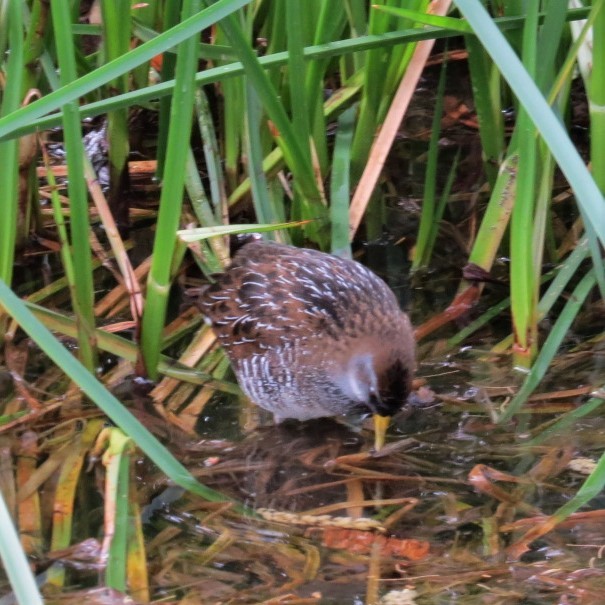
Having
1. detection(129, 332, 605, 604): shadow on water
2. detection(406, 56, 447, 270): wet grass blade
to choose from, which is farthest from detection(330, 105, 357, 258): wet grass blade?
detection(129, 332, 605, 604): shadow on water

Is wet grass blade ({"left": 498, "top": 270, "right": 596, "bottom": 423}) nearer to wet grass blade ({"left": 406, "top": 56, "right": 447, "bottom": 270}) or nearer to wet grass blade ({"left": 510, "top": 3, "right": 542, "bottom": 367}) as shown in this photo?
wet grass blade ({"left": 510, "top": 3, "right": 542, "bottom": 367})

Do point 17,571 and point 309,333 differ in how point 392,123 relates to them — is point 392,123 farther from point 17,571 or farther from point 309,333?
point 17,571

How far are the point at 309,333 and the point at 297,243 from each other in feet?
1.88

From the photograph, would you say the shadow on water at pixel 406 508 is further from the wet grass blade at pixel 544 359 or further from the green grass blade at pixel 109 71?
the green grass blade at pixel 109 71

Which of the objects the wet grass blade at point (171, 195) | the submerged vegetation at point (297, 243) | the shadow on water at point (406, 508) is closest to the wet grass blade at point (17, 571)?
the submerged vegetation at point (297, 243)

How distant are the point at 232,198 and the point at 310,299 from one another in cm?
69

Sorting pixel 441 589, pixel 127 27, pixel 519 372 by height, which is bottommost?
pixel 441 589

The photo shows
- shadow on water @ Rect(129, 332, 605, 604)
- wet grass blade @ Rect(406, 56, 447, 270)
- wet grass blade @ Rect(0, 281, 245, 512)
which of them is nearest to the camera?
wet grass blade @ Rect(0, 281, 245, 512)

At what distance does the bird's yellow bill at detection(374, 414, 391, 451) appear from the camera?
A: 281cm

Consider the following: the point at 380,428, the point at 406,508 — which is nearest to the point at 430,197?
the point at 380,428

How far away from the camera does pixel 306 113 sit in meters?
2.97

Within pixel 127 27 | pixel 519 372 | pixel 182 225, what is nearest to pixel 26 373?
pixel 182 225

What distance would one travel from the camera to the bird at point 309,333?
2.87 metres

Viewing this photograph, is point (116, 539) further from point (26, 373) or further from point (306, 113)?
point (306, 113)
